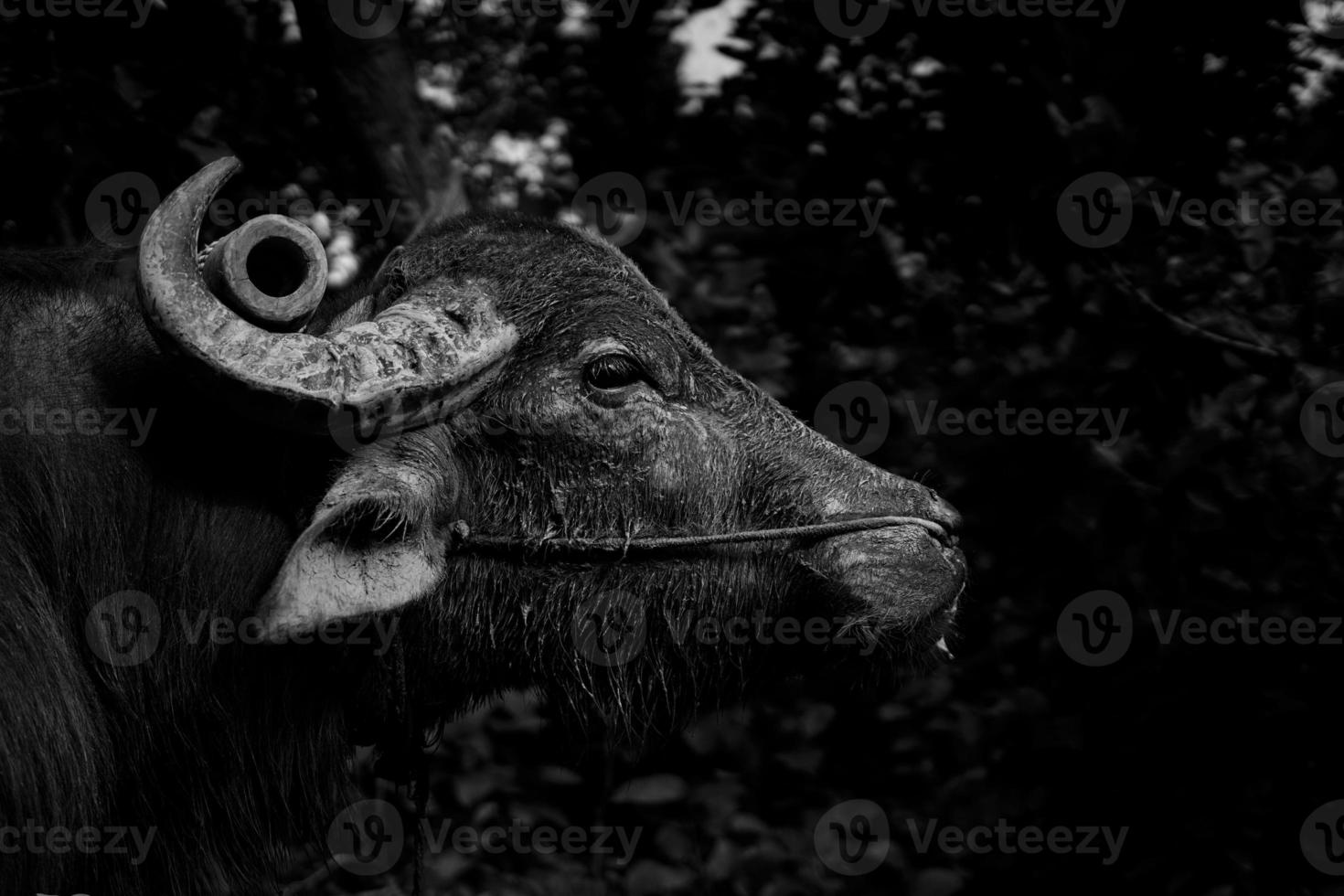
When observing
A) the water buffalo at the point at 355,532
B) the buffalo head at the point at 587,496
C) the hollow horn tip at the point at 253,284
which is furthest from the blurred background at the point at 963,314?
the hollow horn tip at the point at 253,284

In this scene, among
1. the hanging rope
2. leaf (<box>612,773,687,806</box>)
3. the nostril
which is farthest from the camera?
leaf (<box>612,773,687,806</box>)

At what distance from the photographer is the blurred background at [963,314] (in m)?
4.25

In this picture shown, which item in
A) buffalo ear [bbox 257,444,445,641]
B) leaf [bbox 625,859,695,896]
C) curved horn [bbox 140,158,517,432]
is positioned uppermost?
curved horn [bbox 140,158,517,432]

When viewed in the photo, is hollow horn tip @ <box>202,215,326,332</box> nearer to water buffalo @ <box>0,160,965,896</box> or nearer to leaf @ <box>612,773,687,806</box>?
water buffalo @ <box>0,160,965,896</box>

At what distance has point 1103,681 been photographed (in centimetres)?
461

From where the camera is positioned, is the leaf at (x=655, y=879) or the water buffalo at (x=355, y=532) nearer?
the water buffalo at (x=355, y=532)

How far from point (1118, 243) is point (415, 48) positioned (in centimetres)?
371

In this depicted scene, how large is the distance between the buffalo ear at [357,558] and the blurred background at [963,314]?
39.5 inches

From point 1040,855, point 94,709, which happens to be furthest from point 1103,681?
point 94,709

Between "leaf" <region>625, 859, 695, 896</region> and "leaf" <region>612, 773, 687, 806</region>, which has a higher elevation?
"leaf" <region>612, 773, 687, 806</region>

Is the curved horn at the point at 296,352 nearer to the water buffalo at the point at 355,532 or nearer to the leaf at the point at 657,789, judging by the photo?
the water buffalo at the point at 355,532

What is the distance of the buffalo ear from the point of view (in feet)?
8.04

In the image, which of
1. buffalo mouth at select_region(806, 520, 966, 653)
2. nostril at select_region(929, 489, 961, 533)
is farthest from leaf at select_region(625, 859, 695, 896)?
nostril at select_region(929, 489, 961, 533)

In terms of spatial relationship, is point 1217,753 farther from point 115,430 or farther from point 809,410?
point 115,430
